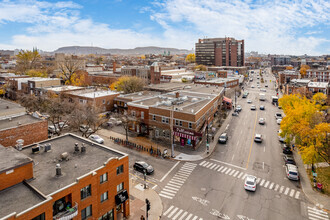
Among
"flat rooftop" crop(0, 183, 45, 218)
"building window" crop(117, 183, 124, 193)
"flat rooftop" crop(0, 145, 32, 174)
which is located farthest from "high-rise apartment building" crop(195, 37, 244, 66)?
"flat rooftop" crop(0, 183, 45, 218)

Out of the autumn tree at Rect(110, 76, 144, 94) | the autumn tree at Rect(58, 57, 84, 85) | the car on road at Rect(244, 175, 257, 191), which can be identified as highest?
the autumn tree at Rect(58, 57, 84, 85)

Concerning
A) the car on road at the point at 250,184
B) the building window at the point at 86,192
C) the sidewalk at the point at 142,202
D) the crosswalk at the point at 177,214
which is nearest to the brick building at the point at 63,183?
the building window at the point at 86,192

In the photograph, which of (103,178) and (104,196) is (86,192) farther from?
(104,196)

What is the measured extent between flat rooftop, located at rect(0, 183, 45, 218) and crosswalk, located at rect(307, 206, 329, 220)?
25269 millimetres

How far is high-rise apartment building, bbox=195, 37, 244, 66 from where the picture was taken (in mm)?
184375

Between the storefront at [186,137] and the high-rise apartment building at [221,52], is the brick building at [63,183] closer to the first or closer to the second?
the storefront at [186,137]

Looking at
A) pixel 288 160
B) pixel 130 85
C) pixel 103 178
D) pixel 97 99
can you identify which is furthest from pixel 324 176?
pixel 130 85

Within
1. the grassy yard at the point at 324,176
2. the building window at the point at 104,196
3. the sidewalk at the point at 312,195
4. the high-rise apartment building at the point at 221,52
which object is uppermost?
the high-rise apartment building at the point at 221,52

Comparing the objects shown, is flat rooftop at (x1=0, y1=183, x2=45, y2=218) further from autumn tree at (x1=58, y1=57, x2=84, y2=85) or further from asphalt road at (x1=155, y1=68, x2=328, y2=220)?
autumn tree at (x1=58, y1=57, x2=84, y2=85)

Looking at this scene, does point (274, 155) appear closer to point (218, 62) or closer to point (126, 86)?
point (126, 86)

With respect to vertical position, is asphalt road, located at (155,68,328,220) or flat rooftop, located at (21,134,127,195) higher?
flat rooftop, located at (21,134,127,195)

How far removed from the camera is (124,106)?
58781 mm

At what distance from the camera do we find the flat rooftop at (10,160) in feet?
53.8

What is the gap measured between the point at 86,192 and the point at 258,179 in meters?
22.6
